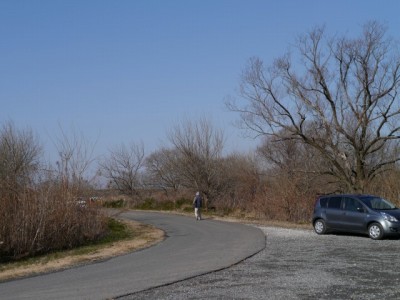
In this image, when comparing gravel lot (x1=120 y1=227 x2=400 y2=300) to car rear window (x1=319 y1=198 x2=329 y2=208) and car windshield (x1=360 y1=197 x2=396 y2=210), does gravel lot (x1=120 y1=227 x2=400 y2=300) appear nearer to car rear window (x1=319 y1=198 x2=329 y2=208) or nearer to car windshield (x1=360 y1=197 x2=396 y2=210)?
car windshield (x1=360 y1=197 x2=396 y2=210)

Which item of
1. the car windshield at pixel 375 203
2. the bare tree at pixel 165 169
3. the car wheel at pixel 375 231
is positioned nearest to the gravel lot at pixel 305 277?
the car wheel at pixel 375 231

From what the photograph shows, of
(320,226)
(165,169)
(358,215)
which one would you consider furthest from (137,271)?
(165,169)

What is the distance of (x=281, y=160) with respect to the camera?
54938 mm

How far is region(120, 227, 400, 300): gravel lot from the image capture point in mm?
9508

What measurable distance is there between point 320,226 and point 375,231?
3026mm

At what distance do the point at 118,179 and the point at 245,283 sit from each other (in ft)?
182

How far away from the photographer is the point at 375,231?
766 inches

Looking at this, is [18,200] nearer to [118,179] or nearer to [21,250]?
[21,250]

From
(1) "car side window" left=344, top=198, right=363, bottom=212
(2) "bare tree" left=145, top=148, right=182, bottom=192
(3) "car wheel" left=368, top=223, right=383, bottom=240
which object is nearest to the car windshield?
(1) "car side window" left=344, top=198, right=363, bottom=212

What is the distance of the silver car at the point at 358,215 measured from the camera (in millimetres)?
19297

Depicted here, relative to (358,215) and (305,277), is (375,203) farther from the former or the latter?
(305,277)

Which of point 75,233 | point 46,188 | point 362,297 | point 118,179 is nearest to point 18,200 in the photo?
point 46,188

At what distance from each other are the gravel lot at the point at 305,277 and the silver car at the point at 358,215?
2122mm

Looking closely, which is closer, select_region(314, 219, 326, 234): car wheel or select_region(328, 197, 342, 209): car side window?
select_region(328, 197, 342, 209): car side window
